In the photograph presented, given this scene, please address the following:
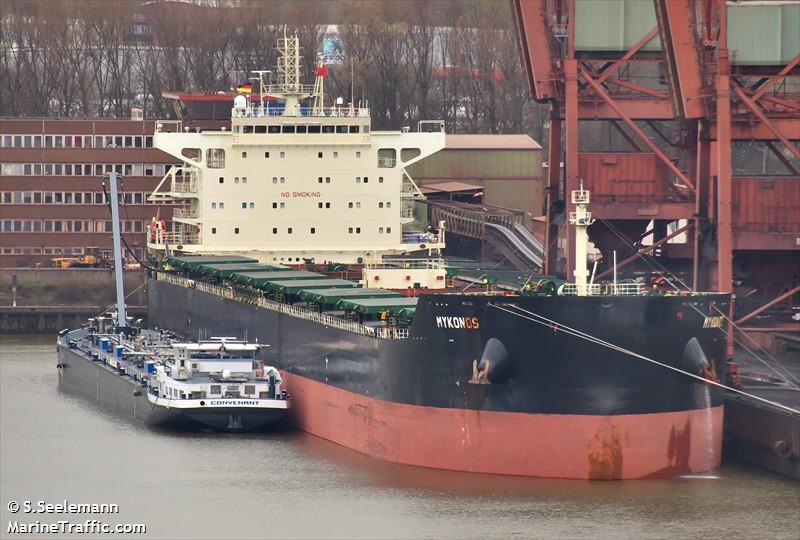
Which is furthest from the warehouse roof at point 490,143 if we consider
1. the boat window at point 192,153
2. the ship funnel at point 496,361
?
the ship funnel at point 496,361

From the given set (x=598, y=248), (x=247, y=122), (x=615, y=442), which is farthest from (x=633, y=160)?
(x=615, y=442)

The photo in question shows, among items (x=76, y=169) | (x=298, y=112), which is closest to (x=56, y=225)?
(x=76, y=169)

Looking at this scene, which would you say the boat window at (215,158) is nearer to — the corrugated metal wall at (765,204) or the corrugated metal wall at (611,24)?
the corrugated metal wall at (611,24)

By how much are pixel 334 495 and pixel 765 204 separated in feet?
42.6

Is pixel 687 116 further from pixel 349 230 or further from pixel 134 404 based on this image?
pixel 134 404

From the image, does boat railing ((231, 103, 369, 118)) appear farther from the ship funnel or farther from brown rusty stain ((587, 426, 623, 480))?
brown rusty stain ((587, 426, 623, 480))

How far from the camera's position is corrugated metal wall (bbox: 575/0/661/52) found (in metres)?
44.8

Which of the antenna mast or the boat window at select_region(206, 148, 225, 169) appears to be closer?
the antenna mast

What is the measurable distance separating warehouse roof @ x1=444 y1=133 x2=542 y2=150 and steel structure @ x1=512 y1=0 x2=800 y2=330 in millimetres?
19201

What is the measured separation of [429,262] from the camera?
44.2 m

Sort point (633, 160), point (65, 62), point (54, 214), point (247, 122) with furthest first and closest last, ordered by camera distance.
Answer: point (65, 62) → point (54, 214) → point (247, 122) → point (633, 160)

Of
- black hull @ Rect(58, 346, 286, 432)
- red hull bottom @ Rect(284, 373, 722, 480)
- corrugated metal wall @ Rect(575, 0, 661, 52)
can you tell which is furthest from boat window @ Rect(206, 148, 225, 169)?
red hull bottom @ Rect(284, 373, 722, 480)

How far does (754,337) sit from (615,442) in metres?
8.79

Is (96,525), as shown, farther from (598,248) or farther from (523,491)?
(598,248)
